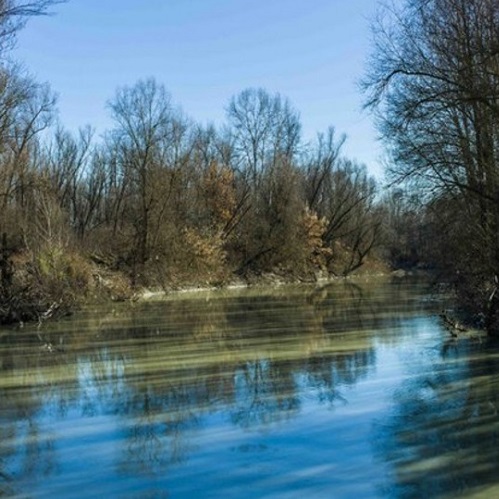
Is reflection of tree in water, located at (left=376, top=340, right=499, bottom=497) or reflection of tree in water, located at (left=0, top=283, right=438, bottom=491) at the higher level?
reflection of tree in water, located at (left=0, top=283, right=438, bottom=491)

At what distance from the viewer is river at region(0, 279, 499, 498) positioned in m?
6.21

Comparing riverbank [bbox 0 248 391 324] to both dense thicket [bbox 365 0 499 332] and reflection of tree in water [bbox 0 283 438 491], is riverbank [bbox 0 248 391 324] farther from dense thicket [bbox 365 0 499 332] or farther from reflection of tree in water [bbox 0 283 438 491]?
dense thicket [bbox 365 0 499 332]

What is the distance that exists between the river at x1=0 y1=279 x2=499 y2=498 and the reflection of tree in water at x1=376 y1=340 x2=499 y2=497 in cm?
3

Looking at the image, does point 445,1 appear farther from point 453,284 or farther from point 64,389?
point 64,389

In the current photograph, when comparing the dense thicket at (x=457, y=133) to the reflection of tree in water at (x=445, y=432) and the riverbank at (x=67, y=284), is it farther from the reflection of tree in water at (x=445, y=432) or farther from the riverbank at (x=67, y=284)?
the riverbank at (x=67, y=284)

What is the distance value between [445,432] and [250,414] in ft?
7.87

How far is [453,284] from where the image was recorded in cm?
1798

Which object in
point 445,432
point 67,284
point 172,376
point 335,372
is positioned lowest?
point 445,432

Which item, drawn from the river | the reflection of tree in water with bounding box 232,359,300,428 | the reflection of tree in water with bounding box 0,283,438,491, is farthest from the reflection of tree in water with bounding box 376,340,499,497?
the reflection of tree in water with bounding box 232,359,300,428

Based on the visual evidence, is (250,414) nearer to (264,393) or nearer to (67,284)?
(264,393)

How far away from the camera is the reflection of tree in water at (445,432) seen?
6.11 metres

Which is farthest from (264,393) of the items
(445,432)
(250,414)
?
(445,432)

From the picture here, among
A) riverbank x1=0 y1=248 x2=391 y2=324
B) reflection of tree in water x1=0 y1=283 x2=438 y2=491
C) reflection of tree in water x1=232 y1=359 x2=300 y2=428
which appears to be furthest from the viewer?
riverbank x1=0 y1=248 x2=391 y2=324

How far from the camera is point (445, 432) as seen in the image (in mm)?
7777
